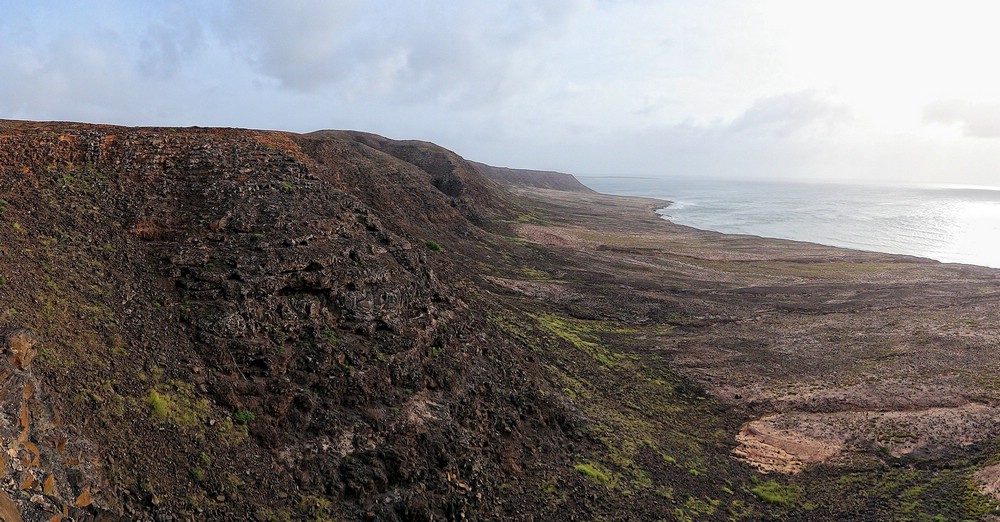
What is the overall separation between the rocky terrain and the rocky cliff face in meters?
0.06

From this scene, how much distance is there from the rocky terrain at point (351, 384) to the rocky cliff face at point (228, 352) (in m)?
0.06

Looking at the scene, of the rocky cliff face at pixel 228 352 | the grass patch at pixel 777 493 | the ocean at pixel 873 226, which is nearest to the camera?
the rocky cliff face at pixel 228 352

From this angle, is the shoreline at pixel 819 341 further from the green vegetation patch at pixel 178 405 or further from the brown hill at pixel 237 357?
the green vegetation patch at pixel 178 405

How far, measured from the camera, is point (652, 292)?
40.9 meters

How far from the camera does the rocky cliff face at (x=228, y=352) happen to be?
1023 centimetres

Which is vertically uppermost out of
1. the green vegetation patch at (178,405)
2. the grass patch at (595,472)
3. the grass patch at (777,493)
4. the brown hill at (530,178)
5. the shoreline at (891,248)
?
the brown hill at (530,178)

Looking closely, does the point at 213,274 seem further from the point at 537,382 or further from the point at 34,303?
the point at 537,382

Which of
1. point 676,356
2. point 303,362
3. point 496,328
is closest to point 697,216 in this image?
point 676,356

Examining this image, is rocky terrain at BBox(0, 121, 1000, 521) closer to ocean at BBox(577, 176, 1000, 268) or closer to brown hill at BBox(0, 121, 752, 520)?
brown hill at BBox(0, 121, 752, 520)

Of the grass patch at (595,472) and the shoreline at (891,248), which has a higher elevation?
the shoreline at (891,248)

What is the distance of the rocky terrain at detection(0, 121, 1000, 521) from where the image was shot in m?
10.9

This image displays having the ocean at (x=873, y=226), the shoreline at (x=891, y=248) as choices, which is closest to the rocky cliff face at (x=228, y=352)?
the shoreline at (x=891, y=248)

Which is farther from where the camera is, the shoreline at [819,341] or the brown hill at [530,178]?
the brown hill at [530,178]

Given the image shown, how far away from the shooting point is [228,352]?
45.8 ft
